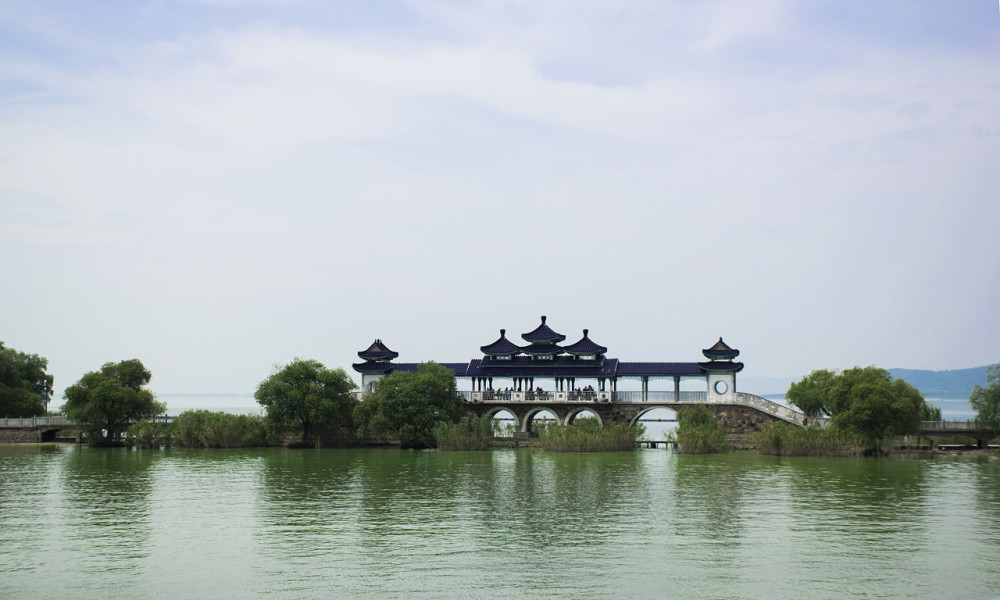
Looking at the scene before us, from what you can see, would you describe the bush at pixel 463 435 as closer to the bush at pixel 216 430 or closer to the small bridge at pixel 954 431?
the bush at pixel 216 430

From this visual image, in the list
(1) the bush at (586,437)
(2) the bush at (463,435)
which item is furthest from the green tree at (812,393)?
(2) the bush at (463,435)

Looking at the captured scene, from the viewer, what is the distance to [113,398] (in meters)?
46.3

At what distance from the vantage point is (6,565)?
15.4 meters

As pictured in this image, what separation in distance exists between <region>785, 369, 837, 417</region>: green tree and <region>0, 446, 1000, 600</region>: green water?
16.3 m

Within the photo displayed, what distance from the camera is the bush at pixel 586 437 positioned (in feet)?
135

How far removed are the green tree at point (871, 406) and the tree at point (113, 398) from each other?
3648 cm

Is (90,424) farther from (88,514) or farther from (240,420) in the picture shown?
(88,514)

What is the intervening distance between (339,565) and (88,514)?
958 centimetres

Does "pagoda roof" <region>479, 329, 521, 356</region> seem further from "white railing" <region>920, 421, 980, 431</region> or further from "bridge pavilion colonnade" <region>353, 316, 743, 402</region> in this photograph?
"white railing" <region>920, 421, 980, 431</region>

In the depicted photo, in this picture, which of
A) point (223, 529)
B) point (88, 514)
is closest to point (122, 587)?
point (223, 529)

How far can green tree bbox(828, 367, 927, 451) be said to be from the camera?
3688 cm

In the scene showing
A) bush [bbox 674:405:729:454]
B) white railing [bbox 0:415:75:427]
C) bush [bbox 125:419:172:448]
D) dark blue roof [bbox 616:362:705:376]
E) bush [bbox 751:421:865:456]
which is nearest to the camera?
bush [bbox 751:421:865:456]

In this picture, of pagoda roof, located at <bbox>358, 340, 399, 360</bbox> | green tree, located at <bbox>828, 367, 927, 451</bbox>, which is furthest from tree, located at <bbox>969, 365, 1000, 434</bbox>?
pagoda roof, located at <bbox>358, 340, 399, 360</bbox>

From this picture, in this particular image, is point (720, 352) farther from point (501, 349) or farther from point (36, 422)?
point (36, 422)
